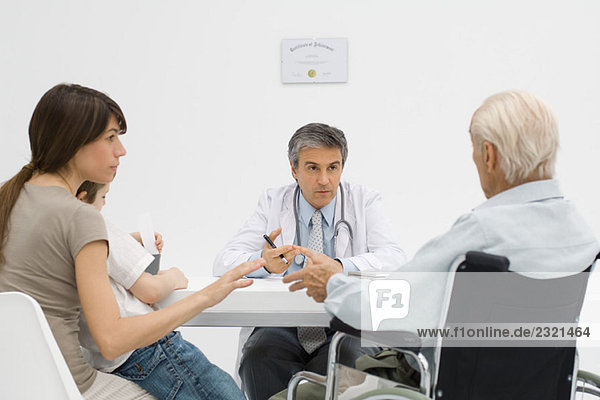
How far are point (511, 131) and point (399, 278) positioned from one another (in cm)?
38

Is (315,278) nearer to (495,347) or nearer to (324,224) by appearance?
(495,347)

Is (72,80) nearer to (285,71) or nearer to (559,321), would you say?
(285,71)

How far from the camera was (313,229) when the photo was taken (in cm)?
245

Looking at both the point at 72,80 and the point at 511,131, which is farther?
the point at 72,80

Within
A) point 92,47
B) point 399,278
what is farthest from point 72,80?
point 399,278

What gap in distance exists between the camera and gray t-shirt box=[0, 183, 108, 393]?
53.6 inches

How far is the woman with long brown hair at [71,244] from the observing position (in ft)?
4.38

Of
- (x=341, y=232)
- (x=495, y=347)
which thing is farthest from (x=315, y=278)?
(x=341, y=232)

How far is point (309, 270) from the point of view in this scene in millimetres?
1633

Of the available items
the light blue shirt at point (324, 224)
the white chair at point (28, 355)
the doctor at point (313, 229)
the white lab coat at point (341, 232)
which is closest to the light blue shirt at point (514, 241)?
the white chair at point (28, 355)

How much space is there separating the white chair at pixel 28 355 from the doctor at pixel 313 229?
95 cm

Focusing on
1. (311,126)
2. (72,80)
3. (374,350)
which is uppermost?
(72,80)

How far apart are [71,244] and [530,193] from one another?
0.96 metres

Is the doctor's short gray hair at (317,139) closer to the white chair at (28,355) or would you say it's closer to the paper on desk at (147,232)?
the paper on desk at (147,232)
